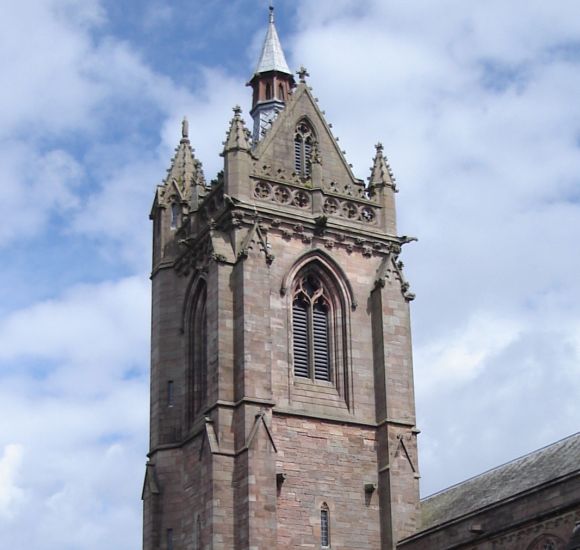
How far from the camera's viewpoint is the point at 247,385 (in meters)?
41.5

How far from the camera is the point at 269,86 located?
55406 mm

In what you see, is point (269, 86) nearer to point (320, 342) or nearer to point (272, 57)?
point (272, 57)

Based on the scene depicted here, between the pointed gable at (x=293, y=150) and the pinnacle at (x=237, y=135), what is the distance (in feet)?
2.52

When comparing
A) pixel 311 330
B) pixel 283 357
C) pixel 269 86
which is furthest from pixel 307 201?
pixel 269 86

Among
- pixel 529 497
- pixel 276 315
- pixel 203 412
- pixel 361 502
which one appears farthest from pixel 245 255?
pixel 529 497

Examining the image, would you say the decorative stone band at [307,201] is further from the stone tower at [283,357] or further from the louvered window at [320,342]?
the louvered window at [320,342]

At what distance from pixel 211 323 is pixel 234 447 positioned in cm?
432

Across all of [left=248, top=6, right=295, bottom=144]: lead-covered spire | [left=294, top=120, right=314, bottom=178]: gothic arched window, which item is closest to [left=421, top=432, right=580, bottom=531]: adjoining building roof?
[left=294, top=120, right=314, bottom=178]: gothic arched window

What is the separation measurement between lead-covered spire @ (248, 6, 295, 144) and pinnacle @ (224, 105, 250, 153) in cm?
824

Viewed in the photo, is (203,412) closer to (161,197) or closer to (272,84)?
(161,197)

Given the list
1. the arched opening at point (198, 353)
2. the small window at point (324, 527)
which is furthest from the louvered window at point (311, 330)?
the small window at point (324, 527)

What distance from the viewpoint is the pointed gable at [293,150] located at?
4684cm

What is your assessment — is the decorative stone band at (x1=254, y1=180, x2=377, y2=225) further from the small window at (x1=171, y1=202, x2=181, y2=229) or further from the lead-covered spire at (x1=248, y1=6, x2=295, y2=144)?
the lead-covered spire at (x1=248, y1=6, x2=295, y2=144)

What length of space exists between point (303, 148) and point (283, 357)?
853cm
